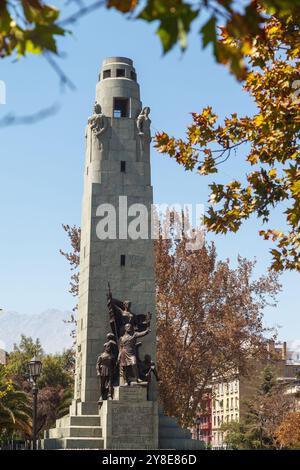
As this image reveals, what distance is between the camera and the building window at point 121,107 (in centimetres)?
3274

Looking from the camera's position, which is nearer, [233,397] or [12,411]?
[12,411]

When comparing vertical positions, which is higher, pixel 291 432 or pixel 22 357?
pixel 22 357

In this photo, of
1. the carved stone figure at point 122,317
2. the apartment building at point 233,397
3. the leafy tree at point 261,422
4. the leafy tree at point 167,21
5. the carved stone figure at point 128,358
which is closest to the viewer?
the leafy tree at point 167,21

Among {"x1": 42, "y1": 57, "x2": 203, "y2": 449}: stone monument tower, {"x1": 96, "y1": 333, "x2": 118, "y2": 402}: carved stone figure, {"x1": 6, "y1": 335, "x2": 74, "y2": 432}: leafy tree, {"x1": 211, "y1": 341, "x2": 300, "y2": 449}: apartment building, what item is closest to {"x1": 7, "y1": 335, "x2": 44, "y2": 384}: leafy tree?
{"x1": 6, "y1": 335, "x2": 74, "y2": 432}: leafy tree

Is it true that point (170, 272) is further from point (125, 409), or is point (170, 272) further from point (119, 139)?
point (125, 409)

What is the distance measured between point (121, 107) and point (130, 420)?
1458 centimetres

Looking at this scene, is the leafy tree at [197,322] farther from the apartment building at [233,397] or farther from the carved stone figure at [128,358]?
the apartment building at [233,397]

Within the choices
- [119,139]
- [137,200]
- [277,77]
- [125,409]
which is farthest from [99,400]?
[277,77]

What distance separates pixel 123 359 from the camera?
27.2 meters

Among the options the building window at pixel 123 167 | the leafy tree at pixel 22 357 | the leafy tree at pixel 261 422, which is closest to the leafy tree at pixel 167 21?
the building window at pixel 123 167

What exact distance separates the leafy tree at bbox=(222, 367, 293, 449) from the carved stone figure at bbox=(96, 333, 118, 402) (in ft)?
122

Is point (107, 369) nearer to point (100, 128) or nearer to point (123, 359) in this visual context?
point (123, 359)

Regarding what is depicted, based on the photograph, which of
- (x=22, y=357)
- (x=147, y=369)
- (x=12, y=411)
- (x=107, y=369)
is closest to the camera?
(x=107, y=369)

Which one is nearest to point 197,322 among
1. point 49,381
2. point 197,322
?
point 197,322
